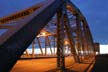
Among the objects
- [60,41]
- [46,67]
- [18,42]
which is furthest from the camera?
[46,67]

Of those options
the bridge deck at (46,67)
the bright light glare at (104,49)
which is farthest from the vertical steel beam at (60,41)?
the bright light glare at (104,49)

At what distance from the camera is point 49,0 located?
45.1ft

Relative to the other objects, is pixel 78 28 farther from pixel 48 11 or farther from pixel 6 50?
pixel 6 50

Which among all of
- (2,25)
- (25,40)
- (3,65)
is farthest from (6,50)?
Answer: (2,25)

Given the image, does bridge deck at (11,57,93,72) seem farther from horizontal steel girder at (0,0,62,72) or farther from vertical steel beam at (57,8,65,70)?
horizontal steel girder at (0,0,62,72)

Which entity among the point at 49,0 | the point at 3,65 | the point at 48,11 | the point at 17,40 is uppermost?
the point at 49,0

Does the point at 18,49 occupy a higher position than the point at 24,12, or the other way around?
the point at 24,12

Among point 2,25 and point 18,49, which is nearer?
point 18,49

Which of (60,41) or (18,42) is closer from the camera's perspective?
(18,42)

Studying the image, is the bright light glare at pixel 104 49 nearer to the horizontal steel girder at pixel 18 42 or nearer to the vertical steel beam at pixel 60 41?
the vertical steel beam at pixel 60 41

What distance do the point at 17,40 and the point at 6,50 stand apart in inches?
29.9

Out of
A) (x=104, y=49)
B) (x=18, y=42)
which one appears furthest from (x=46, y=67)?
(x=104, y=49)

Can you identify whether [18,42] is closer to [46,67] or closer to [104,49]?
[46,67]

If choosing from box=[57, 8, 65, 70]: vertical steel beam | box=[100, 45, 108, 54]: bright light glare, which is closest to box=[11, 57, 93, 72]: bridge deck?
box=[57, 8, 65, 70]: vertical steel beam
